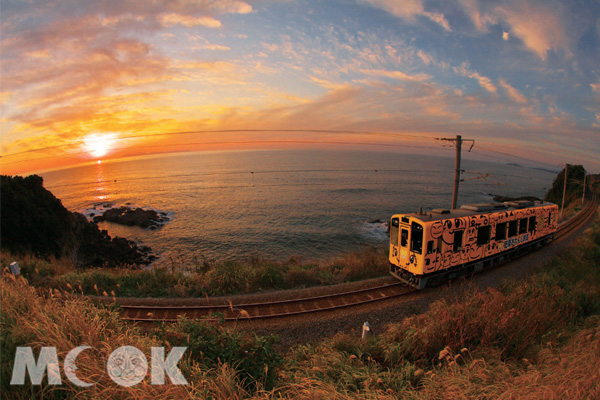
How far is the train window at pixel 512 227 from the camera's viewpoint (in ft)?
45.3

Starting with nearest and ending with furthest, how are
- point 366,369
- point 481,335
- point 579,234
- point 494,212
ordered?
point 366,369 < point 481,335 < point 494,212 < point 579,234

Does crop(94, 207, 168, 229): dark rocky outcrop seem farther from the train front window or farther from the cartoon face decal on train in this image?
the train front window

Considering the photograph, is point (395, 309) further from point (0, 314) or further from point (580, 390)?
point (0, 314)

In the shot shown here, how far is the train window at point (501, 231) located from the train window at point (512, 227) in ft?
1.82

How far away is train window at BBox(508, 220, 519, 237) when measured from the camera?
13805mm

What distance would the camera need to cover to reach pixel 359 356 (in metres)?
5.62

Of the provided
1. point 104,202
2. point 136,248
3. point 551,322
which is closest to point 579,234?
point 551,322

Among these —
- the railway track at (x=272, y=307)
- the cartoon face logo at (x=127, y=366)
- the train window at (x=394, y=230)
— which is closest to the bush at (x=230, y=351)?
the cartoon face logo at (x=127, y=366)

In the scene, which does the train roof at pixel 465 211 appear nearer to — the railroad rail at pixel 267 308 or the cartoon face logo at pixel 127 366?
the railroad rail at pixel 267 308

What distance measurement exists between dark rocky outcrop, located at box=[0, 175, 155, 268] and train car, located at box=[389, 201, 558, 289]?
57.4ft

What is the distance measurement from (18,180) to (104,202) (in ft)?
122

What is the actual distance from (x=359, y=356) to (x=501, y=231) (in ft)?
39.0

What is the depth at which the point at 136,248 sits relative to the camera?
28281 mm

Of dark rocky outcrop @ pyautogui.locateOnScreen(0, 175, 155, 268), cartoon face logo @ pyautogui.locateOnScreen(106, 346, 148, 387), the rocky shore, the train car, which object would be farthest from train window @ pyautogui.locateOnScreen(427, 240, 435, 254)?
the rocky shore
